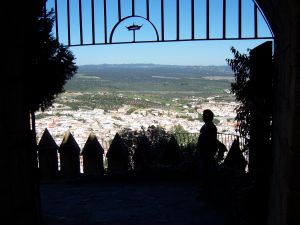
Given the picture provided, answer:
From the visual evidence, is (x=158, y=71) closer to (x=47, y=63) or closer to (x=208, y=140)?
(x=208, y=140)

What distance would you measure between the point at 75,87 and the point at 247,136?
1964 cm

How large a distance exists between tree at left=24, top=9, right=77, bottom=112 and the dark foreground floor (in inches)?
64.3

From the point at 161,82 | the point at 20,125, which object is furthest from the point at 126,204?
the point at 161,82

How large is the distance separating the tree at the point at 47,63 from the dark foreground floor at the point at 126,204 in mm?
1632

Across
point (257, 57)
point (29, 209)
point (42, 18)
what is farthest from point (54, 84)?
point (257, 57)

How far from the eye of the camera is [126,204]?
21.1 ft

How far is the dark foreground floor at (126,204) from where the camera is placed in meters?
5.57

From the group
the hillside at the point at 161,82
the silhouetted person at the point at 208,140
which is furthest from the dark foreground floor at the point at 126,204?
the hillside at the point at 161,82

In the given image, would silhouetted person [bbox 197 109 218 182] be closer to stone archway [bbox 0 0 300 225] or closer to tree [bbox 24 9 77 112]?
tree [bbox 24 9 77 112]

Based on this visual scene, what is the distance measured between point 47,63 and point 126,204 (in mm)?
2481

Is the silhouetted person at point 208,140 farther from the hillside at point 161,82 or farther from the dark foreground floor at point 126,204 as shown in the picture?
the hillside at point 161,82

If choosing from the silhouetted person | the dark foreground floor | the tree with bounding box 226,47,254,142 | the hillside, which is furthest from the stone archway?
the hillside

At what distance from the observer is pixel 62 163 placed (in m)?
8.68

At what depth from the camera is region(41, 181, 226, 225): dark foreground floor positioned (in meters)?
5.57
